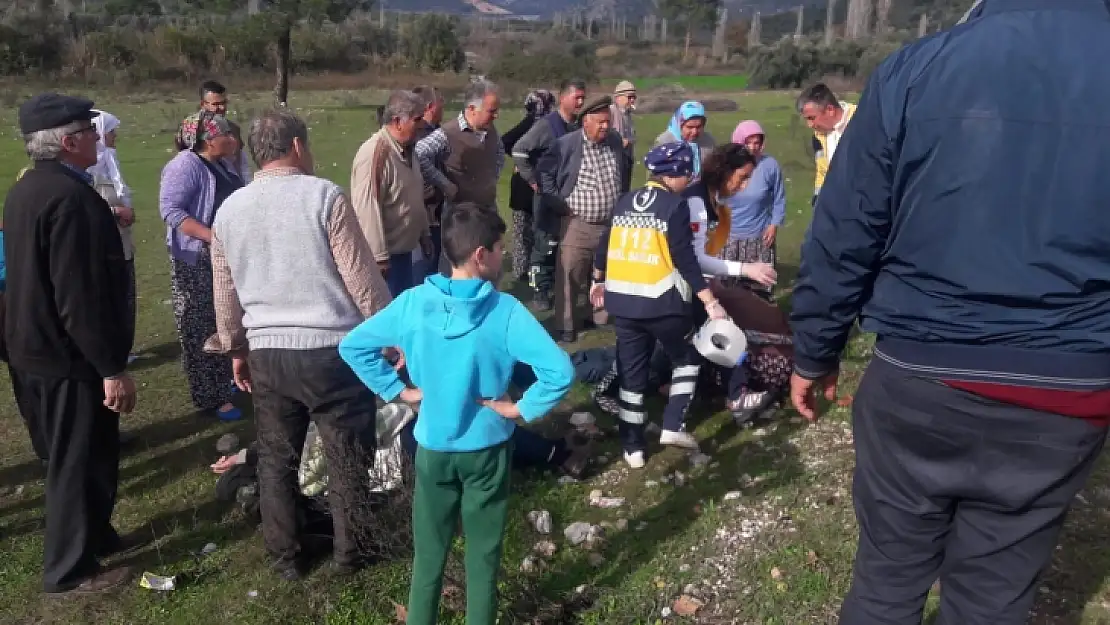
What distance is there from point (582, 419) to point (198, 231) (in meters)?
2.62

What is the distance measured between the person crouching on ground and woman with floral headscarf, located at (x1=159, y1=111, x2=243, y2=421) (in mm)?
2416

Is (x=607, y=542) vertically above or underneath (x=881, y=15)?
underneath

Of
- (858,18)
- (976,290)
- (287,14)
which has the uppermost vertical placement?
(858,18)

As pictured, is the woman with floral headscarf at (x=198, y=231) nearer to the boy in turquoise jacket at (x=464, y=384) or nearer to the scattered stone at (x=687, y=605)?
the boy in turquoise jacket at (x=464, y=384)

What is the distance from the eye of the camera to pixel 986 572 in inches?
90.4

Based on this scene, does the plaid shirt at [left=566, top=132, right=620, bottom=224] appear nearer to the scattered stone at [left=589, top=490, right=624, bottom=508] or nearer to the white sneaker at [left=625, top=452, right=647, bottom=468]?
the white sneaker at [left=625, top=452, right=647, bottom=468]

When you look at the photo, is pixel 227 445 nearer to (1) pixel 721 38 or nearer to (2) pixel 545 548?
(2) pixel 545 548

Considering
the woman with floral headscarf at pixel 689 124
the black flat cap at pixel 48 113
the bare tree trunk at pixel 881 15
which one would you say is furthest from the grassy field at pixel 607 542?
the bare tree trunk at pixel 881 15

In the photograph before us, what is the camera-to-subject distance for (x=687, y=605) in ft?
11.3

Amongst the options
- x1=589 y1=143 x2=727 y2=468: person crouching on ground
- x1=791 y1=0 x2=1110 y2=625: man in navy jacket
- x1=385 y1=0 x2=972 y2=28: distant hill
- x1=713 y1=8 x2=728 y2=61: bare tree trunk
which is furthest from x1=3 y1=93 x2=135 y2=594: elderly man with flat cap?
x1=713 y1=8 x2=728 y2=61: bare tree trunk

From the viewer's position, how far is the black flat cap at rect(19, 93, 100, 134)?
3490mm

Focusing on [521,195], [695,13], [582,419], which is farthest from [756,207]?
[695,13]

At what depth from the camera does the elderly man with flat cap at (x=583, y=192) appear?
22.3ft

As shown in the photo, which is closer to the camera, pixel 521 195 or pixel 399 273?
pixel 399 273
